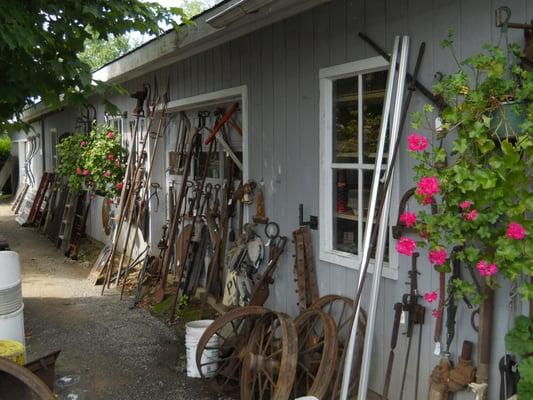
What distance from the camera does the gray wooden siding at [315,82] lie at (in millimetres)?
3010

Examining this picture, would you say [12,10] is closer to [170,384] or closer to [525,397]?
[170,384]

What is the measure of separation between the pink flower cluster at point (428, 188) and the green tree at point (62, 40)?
2.59m

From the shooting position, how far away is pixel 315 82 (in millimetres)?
4125

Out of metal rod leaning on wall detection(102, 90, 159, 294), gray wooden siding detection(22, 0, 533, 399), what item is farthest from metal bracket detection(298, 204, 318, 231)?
metal rod leaning on wall detection(102, 90, 159, 294)

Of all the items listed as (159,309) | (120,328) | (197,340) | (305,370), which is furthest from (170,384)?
(159,309)

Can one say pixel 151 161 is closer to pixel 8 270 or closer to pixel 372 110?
pixel 8 270

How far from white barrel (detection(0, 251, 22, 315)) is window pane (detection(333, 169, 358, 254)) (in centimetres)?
240

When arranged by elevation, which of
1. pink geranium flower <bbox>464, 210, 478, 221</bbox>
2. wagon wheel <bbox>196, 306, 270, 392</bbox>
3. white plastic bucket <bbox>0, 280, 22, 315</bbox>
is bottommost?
wagon wheel <bbox>196, 306, 270, 392</bbox>

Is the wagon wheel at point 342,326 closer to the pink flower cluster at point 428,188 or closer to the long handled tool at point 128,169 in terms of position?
the pink flower cluster at point 428,188

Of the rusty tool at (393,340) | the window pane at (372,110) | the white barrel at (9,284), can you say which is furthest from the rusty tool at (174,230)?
the rusty tool at (393,340)

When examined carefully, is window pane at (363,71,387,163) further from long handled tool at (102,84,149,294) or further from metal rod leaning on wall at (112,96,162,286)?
long handled tool at (102,84,149,294)

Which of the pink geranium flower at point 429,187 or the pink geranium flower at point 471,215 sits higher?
the pink geranium flower at point 429,187

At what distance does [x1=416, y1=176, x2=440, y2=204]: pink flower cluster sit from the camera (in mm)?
2499

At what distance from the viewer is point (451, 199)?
8.31 ft
